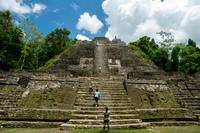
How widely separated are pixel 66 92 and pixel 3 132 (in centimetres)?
486

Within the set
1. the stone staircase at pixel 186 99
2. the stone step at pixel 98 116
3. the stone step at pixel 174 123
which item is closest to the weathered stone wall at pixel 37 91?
the stone step at pixel 98 116

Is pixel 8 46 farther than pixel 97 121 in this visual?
Yes

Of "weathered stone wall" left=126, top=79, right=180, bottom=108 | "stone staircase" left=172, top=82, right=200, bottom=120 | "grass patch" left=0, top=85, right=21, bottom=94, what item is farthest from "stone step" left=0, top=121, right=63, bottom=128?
"stone staircase" left=172, top=82, right=200, bottom=120

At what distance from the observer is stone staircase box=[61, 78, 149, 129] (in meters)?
13.7

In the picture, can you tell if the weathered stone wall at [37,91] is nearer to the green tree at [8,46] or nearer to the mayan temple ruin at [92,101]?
the mayan temple ruin at [92,101]

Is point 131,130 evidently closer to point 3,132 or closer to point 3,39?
point 3,132

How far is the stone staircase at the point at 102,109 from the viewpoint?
45.0ft

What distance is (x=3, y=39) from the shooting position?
27.0 m

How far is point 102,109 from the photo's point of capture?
1520 centimetres

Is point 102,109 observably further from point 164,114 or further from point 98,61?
point 98,61

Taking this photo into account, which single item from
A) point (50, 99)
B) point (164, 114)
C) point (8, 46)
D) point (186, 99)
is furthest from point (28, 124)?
point (8, 46)

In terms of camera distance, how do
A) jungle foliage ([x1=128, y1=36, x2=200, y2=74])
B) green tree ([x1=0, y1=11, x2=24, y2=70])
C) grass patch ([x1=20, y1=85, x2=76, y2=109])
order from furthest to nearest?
jungle foliage ([x1=128, y1=36, x2=200, y2=74]) < green tree ([x1=0, y1=11, x2=24, y2=70]) < grass patch ([x1=20, y1=85, x2=76, y2=109])

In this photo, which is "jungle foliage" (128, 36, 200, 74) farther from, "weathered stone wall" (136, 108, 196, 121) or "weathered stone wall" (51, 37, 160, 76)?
"weathered stone wall" (136, 108, 196, 121)

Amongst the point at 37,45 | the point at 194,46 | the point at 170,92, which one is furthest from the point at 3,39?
the point at 194,46
